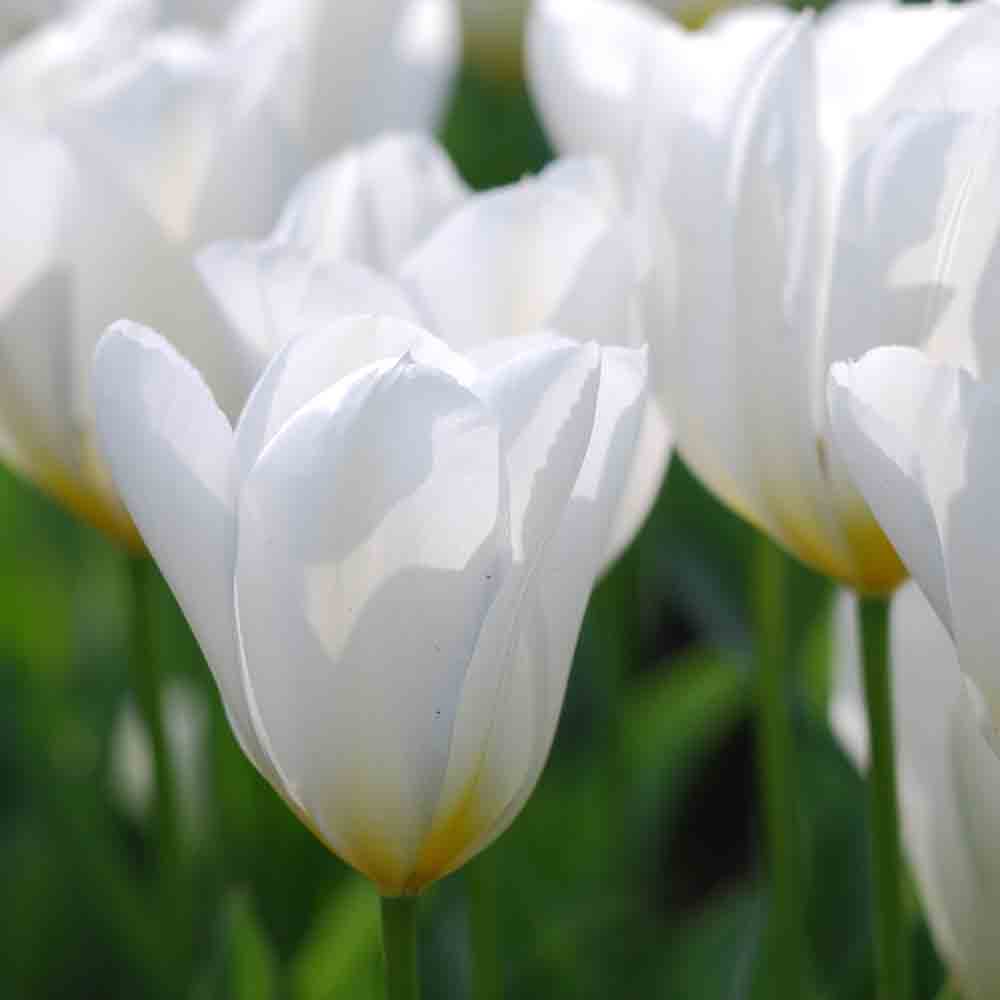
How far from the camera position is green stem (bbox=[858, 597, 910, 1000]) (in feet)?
1.62

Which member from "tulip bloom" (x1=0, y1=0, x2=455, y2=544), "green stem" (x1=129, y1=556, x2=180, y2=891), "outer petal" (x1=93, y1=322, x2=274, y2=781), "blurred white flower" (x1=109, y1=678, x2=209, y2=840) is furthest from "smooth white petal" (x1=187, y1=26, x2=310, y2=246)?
"blurred white flower" (x1=109, y1=678, x2=209, y2=840)

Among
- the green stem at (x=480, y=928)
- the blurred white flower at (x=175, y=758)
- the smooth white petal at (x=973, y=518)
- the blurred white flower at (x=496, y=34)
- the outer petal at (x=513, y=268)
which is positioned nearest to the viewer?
the smooth white petal at (x=973, y=518)

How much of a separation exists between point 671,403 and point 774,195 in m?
0.07

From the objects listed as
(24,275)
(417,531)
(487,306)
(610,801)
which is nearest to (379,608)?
(417,531)

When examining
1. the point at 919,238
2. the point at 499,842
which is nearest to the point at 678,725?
the point at 499,842

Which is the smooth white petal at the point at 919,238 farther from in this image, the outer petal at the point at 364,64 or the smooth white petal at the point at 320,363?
the outer petal at the point at 364,64

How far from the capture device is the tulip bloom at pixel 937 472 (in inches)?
15.8

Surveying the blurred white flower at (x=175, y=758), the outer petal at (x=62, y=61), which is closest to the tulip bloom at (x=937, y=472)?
the outer petal at (x=62, y=61)

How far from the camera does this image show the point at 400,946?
1.49 ft

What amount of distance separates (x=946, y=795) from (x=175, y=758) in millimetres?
536

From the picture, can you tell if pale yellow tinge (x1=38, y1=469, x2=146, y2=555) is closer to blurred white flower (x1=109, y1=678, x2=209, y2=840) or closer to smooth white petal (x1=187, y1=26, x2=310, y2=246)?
smooth white petal (x1=187, y1=26, x2=310, y2=246)

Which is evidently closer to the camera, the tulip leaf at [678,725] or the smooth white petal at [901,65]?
the smooth white petal at [901,65]

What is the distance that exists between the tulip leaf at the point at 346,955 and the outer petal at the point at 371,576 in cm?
22

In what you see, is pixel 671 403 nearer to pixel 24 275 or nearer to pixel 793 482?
pixel 793 482
